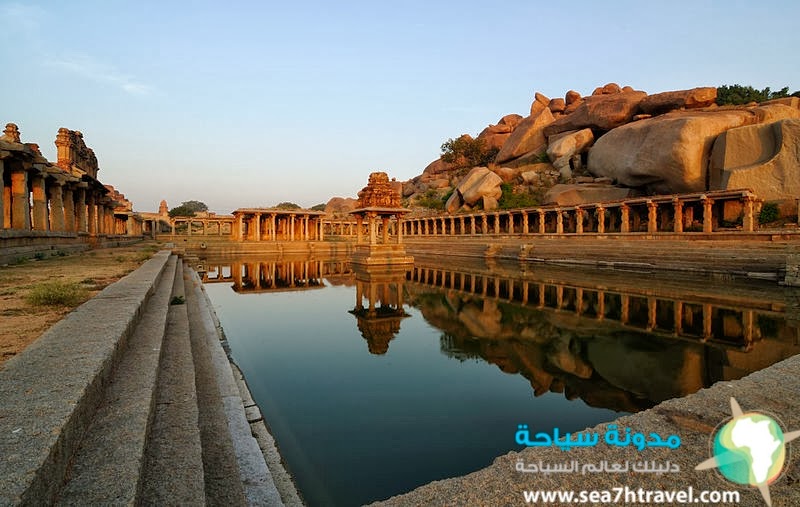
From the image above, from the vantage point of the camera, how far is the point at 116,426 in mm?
2285

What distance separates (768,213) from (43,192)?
121ft

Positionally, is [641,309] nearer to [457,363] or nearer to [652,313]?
[652,313]

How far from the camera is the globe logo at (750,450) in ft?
6.85

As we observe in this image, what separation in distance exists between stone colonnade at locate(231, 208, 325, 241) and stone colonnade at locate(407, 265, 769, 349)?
82.0ft

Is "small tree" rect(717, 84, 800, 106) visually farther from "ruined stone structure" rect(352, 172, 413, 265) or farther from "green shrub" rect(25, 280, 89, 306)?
"green shrub" rect(25, 280, 89, 306)

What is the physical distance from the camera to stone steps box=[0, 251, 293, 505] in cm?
168

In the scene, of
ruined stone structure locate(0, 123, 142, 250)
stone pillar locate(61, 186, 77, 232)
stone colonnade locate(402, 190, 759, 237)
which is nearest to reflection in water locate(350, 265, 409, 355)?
ruined stone structure locate(0, 123, 142, 250)

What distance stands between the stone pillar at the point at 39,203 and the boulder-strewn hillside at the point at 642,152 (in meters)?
34.6

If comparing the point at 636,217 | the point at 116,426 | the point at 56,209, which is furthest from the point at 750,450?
the point at 636,217

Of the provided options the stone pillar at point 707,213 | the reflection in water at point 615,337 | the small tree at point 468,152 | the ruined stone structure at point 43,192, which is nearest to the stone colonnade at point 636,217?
the stone pillar at point 707,213

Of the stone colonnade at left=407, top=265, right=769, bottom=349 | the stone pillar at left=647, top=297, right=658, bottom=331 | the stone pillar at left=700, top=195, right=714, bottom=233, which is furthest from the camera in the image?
the stone pillar at left=700, top=195, right=714, bottom=233

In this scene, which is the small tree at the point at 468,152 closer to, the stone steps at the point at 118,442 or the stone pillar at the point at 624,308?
the stone pillar at the point at 624,308

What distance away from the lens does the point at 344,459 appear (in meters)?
4.02

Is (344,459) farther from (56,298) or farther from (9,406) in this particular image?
(56,298)
